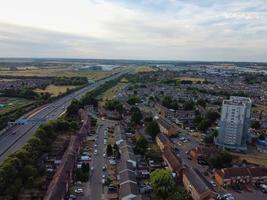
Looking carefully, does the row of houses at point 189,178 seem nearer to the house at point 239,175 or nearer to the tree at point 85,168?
the house at point 239,175

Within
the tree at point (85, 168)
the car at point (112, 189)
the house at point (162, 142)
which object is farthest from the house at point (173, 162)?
the tree at point (85, 168)

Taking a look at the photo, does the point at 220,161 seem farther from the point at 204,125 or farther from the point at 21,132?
the point at 21,132

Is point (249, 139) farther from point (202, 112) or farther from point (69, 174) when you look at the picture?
point (69, 174)

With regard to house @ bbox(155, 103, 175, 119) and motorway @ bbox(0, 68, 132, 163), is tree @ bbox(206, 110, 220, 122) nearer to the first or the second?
house @ bbox(155, 103, 175, 119)

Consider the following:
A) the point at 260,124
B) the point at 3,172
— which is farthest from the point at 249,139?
the point at 3,172

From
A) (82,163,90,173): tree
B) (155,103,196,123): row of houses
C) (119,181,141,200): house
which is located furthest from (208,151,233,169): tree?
(155,103,196,123): row of houses

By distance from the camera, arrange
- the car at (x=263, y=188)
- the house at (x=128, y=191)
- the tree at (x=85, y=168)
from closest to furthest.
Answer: the house at (x=128, y=191) → the car at (x=263, y=188) → the tree at (x=85, y=168)
